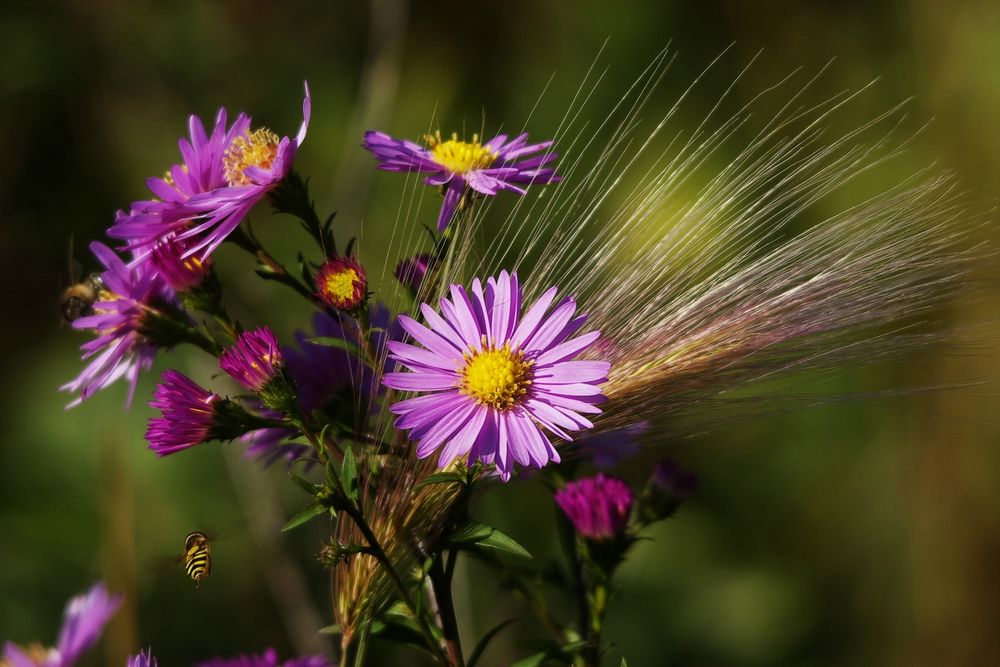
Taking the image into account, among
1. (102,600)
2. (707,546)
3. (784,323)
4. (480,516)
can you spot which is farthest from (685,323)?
(707,546)

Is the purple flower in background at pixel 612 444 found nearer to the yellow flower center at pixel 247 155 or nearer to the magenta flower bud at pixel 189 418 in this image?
the magenta flower bud at pixel 189 418

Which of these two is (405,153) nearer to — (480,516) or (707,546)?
(480,516)

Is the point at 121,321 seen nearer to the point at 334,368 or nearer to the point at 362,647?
the point at 334,368

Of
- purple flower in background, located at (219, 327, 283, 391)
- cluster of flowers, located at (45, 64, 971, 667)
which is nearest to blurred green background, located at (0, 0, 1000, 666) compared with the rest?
cluster of flowers, located at (45, 64, 971, 667)

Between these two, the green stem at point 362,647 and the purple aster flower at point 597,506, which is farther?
the purple aster flower at point 597,506

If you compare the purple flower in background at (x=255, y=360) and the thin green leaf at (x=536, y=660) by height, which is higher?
the purple flower in background at (x=255, y=360)

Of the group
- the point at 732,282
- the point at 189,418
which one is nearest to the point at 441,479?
the point at 189,418

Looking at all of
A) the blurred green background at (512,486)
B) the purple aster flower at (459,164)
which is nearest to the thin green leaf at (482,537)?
the purple aster flower at (459,164)
